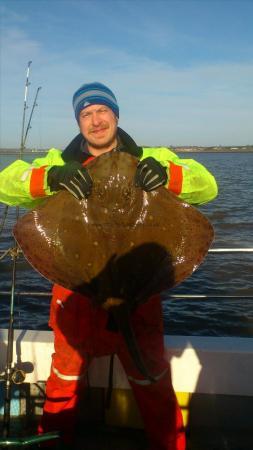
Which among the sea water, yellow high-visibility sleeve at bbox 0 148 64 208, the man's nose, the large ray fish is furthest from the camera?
the sea water

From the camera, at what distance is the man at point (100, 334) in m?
3.21

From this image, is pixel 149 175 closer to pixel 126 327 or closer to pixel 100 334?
pixel 126 327

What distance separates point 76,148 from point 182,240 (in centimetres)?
129

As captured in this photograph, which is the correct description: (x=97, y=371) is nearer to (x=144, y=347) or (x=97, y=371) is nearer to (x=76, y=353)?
(x=76, y=353)

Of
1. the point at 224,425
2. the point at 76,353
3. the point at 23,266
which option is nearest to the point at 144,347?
the point at 76,353

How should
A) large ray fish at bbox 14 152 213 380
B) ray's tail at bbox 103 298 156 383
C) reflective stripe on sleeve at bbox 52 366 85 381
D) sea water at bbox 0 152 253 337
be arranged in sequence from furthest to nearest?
sea water at bbox 0 152 253 337 < reflective stripe on sleeve at bbox 52 366 85 381 < large ray fish at bbox 14 152 213 380 < ray's tail at bbox 103 298 156 383

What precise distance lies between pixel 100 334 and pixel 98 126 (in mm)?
1693

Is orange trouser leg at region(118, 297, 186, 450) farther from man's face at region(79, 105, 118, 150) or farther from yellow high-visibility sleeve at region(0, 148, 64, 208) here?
man's face at region(79, 105, 118, 150)

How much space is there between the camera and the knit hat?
352 centimetres

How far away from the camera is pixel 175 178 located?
10.2 ft

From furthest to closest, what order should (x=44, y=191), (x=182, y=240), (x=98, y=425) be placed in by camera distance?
(x=98, y=425) < (x=44, y=191) < (x=182, y=240)

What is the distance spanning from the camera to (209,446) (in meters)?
3.54

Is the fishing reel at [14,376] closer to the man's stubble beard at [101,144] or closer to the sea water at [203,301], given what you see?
the man's stubble beard at [101,144]

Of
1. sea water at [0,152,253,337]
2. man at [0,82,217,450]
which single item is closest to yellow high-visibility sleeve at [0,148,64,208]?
man at [0,82,217,450]
